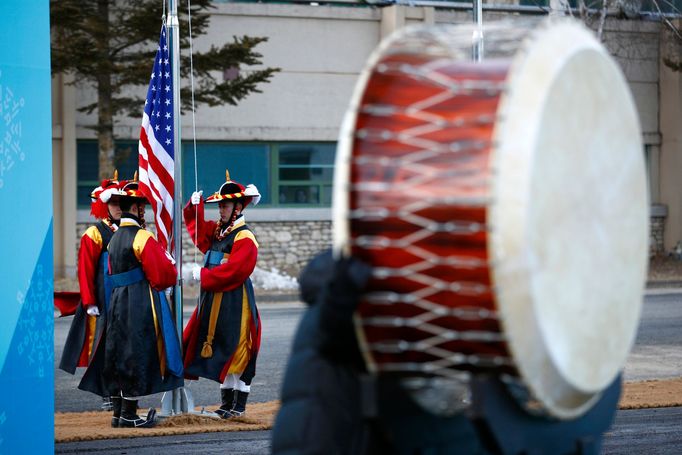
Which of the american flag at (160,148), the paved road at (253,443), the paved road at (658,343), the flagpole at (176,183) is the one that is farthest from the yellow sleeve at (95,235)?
the paved road at (658,343)

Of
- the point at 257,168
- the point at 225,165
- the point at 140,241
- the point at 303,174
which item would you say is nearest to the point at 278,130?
the point at 257,168

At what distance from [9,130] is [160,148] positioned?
3.46 metres

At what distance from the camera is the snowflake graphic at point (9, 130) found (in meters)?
5.83

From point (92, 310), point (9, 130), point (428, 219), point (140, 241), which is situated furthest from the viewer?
point (92, 310)

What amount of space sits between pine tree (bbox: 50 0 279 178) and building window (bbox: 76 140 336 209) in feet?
3.83

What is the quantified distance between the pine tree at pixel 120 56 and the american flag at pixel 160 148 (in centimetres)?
1382

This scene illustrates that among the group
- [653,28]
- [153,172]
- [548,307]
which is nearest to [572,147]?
[548,307]

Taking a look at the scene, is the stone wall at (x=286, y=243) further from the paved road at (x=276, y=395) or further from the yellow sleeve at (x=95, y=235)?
the yellow sleeve at (x=95, y=235)

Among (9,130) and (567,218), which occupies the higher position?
(9,130)

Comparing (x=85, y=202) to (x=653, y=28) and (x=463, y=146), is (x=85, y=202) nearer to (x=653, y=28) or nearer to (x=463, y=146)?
(x=653, y=28)

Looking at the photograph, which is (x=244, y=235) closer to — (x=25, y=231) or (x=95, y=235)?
(x=95, y=235)

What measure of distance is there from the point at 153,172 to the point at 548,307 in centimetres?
683

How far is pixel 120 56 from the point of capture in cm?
2406

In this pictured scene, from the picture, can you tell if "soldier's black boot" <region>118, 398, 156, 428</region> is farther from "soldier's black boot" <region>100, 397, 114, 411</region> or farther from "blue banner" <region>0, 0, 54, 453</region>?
"blue banner" <region>0, 0, 54, 453</region>
